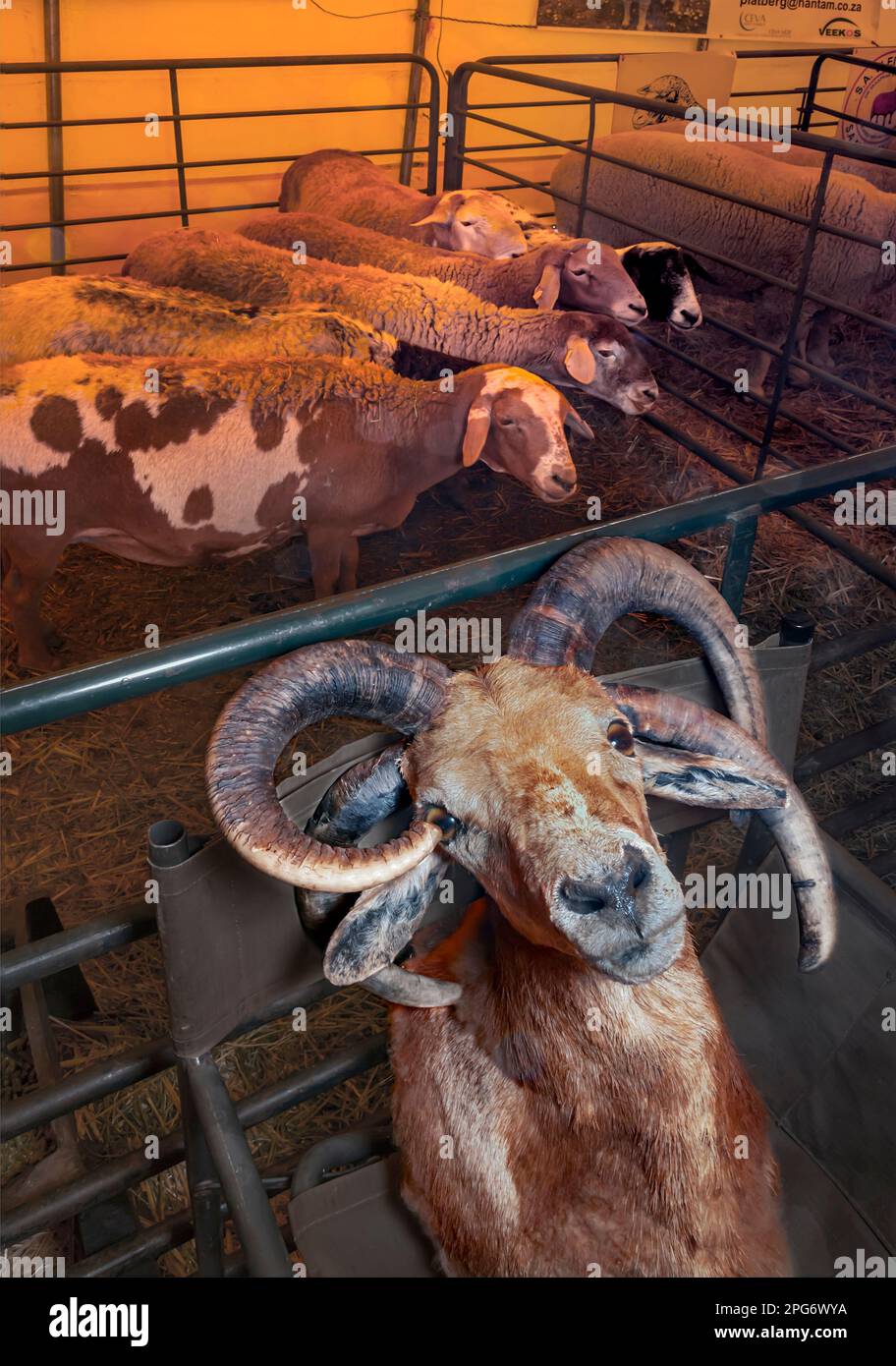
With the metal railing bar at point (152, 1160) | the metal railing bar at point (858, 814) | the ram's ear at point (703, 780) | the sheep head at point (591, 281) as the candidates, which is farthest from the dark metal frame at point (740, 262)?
the metal railing bar at point (152, 1160)

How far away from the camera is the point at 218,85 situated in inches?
234

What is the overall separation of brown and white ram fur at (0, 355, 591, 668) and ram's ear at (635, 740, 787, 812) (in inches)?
87.0

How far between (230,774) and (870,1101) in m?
1.38

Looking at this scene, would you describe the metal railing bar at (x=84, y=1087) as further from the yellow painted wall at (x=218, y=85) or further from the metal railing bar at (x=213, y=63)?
the yellow painted wall at (x=218, y=85)

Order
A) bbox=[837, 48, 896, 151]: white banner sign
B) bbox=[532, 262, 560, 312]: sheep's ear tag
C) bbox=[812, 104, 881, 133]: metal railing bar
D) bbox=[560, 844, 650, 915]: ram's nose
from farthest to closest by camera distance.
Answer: bbox=[837, 48, 896, 151]: white banner sign, bbox=[812, 104, 881, 133]: metal railing bar, bbox=[532, 262, 560, 312]: sheep's ear tag, bbox=[560, 844, 650, 915]: ram's nose

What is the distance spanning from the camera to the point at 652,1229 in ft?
5.10

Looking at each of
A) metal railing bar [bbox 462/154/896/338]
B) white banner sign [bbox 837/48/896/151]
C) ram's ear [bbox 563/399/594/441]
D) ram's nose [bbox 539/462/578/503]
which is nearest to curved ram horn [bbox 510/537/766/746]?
ram's nose [bbox 539/462/578/503]

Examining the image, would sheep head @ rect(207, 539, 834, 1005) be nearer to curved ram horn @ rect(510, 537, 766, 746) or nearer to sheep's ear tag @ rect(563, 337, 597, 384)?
curved ram horn @ rect(510, 537, 766, 746)

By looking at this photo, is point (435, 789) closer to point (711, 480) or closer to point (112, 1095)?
point (112, 1095)

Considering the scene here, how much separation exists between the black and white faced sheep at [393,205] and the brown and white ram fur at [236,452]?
188cm

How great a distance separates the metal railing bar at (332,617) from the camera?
1402 millimetres

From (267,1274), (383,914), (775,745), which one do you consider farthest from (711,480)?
(267,1274)

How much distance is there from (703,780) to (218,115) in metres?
5.62

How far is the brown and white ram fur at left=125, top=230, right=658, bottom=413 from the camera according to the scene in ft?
14.8
